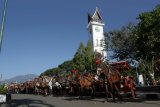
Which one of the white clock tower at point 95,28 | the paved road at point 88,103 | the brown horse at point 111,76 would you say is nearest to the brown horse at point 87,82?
the paved road at point 88,103

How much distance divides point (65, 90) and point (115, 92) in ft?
53.9

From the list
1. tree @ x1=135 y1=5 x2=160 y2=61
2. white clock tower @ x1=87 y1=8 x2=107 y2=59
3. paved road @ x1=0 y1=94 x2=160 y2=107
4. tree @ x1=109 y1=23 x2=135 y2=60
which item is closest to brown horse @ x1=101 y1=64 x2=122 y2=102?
paved road @ x1=0 y1=94 x2=160 y2=107

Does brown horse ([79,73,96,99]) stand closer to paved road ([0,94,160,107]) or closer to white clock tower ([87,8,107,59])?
paved road ([0,94,160,107])

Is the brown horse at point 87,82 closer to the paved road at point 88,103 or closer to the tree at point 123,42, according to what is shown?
the paved road at point 88,103

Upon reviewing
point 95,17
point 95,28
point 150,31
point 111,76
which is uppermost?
point 95,17

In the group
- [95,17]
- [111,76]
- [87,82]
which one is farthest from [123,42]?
[95,17]

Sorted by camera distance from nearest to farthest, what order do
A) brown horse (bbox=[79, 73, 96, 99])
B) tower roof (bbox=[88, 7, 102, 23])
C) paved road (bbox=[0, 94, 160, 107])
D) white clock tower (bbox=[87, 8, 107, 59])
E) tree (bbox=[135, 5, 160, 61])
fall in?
paved road (bbox=[0, 94, 160, 107]), brown horse (bbox=[79, 73, 96, 99]), tree (bbox=[135, 5, 160, 61]), white clock tower (bbox=[87, 8, 107, 59]), tower roof (bbox=[88, 7, 102, 23])

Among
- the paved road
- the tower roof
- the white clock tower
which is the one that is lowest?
the paved road

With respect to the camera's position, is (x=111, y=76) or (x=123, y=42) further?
(x=123, y=42)

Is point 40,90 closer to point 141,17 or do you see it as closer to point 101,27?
point 141,17

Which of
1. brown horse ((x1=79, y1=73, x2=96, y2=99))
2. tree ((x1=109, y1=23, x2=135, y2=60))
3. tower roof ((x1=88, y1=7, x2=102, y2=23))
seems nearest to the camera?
brown horse ((x1=79, y1=73, x2=96, y2=99))

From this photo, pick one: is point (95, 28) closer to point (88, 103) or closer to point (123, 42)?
point (123, 42)

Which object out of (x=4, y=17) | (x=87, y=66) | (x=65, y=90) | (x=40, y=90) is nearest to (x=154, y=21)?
(x=65, y=90)

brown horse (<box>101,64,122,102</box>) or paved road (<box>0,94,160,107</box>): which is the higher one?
brown horse (<box>101,64,122,102</box>)
